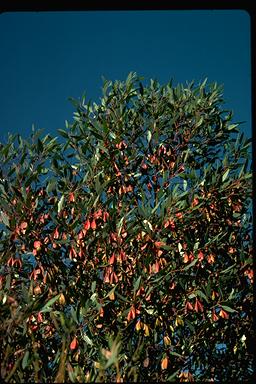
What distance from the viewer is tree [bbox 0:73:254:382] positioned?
4820 millimetres

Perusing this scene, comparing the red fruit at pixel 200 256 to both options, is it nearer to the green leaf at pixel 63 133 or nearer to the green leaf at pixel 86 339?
the green leaf at pixel 86 339

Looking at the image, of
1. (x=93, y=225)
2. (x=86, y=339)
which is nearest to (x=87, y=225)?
(x=93, y=225)

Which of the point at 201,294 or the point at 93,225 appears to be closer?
the point at 201,294

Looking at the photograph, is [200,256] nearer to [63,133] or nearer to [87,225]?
[87,225]

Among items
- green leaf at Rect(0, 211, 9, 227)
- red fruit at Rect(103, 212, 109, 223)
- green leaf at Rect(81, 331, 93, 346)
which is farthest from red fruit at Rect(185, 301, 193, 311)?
green leaf at Rect(0, 211, 9, 227)

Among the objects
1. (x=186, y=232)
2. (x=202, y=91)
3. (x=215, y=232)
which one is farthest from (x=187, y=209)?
(x=202, y=91)

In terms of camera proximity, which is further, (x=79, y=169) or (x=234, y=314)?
(x=79, y=169)

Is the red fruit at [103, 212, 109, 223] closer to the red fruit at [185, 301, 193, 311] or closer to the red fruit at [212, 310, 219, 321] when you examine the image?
the red fruit at [185, 301, 193, 311]

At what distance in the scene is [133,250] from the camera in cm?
536

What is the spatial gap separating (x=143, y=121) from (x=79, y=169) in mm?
1011

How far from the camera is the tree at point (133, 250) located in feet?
15.8

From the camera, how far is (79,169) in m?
6.36

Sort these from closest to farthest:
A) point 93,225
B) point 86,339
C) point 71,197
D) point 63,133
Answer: point 86,339 → point 93,225 → point 71,197 → point 63,133
